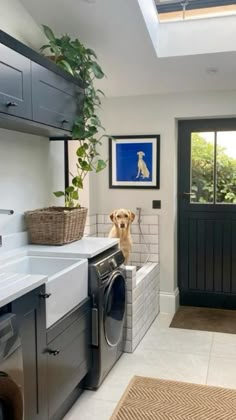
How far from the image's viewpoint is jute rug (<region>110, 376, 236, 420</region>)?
2326mm

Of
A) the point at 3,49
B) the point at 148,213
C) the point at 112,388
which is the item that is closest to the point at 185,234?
the point at 148,213

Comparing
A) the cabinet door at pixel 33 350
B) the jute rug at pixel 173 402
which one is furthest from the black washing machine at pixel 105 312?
the cabinet door at pixel 33 350

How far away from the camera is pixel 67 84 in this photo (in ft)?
8.79

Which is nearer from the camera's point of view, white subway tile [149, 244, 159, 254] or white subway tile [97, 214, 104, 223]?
white subway tile [149, 244, 159, 254]

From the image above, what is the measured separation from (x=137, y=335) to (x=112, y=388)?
706mm

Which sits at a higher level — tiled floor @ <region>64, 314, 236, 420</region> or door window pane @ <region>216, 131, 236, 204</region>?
door window pane @ <region>216, 131, 236, 204</region>

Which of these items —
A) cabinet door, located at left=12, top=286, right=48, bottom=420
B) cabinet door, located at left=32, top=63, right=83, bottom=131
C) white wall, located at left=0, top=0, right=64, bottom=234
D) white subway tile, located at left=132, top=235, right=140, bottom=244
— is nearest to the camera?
cabinet door, located at left=12, top=286, right=48, bottom=420

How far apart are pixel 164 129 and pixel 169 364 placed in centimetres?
222

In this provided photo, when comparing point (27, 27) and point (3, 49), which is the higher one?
point (27, 27)

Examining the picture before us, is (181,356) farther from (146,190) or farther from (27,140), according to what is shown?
(27,140)

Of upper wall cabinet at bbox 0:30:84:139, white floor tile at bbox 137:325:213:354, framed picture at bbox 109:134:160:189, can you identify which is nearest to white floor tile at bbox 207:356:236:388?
white floor tile at bbox 137:325:213:354

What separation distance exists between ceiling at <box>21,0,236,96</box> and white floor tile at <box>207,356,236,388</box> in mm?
2381

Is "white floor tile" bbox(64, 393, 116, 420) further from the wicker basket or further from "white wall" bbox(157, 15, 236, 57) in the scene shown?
"white wall" bbox(157, 15, 236, 57)

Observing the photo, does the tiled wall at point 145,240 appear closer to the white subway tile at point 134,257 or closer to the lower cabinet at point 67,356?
the white subway tile at point 134,257
